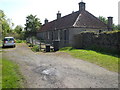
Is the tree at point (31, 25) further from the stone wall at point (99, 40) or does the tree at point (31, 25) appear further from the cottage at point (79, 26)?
the stone wall at point (99, 40)

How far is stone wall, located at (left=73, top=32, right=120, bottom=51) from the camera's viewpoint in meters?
11.2

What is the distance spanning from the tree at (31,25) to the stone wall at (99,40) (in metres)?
30.6

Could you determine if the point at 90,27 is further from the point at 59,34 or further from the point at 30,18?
the point at 30,18

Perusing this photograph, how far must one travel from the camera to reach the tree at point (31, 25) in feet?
147

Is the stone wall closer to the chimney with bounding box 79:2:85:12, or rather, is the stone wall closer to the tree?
the chimney with bounding box 79:2:85:12

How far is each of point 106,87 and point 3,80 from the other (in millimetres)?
4200

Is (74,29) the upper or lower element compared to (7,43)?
upper

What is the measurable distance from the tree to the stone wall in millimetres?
30567

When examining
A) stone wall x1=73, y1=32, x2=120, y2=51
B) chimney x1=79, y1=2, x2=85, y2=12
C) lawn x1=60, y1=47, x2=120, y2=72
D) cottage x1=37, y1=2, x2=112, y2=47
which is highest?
chimney x1=79, y1=2, x2=85, y2=12

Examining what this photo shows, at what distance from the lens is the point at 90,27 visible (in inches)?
817

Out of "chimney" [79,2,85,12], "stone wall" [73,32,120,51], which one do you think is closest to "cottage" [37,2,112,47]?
"chimney" [79,2,85,12]

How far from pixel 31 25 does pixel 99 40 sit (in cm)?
3533

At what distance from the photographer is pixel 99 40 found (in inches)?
538

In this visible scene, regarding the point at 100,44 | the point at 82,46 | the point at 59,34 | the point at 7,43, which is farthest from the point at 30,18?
the point at 100,44
